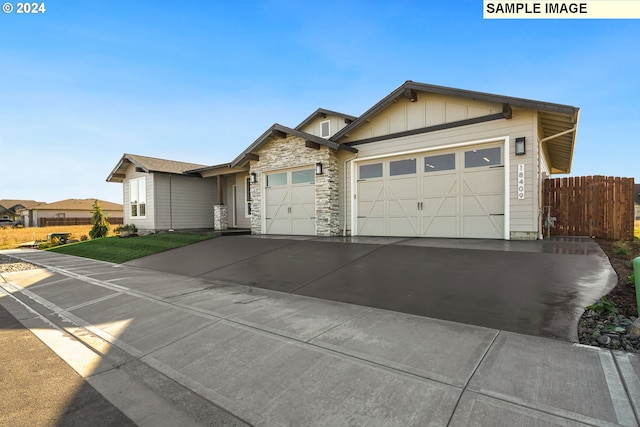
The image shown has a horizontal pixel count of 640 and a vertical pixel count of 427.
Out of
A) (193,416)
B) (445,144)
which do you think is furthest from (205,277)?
(445,144)

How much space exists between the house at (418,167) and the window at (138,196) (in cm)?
560

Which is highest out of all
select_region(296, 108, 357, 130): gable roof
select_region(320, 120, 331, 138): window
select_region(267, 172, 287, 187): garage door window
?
select_region(296, 108, 357, 130): gable roof

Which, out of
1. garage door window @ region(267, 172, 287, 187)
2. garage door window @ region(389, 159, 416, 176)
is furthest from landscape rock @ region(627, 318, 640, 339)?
garage door window @ region(267, 172, 287, 187)

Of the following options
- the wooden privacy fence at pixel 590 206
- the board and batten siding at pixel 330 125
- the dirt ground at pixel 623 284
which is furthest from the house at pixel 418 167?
the dirt ground at pixel 623 284

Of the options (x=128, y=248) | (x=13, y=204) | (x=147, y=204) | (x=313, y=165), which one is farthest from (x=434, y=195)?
(x=13, y=204)

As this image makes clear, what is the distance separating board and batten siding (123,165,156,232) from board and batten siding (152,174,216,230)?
0.29 meters

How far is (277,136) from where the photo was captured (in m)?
13.2

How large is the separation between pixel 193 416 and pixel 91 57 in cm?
1433

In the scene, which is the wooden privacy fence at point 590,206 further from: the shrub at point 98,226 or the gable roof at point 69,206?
the gable roof at point 69,206

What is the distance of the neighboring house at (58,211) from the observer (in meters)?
48.2

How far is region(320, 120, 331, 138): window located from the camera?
1672 centimetres

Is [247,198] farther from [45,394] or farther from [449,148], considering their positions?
[45,394]

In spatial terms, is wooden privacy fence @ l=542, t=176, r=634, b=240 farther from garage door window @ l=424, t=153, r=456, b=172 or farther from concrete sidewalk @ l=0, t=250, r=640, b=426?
concrete sidewalk @ l=0, t=250, r=640, b=426

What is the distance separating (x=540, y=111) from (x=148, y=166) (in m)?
17.5
